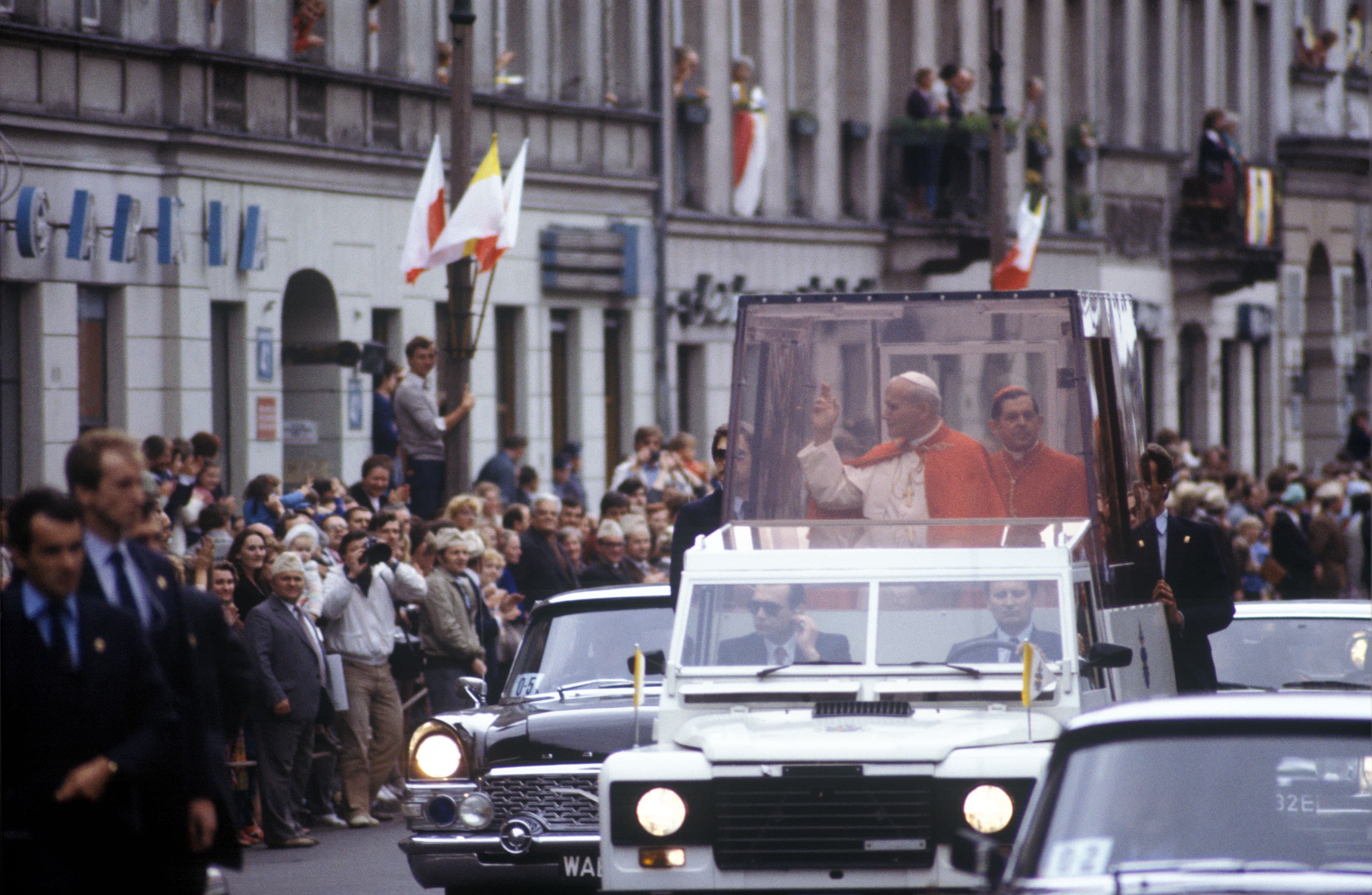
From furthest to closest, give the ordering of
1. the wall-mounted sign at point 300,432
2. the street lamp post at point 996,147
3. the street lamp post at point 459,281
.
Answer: the street lamp post at point 996,147 < the wall-mounted sign at point 300,432 < the street lamp post at point 459,281

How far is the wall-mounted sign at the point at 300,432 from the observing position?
28.0 meters

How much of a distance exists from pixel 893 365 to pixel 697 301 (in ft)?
76.1

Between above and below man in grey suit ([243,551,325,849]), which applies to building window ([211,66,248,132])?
above

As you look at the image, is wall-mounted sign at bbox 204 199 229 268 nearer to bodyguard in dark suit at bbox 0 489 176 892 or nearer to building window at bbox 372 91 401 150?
building window at bbox 372 91 401 150

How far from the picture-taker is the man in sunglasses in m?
12.7

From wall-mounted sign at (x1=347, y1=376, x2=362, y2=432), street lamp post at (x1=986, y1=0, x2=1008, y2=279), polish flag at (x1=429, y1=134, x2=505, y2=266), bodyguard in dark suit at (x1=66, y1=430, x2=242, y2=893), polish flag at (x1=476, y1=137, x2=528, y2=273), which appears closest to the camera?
bodyguard in dark suit at (x1=66, y1=430, x2=242, y2=893)

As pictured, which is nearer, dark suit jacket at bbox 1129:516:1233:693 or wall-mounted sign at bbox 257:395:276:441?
dark suit jacket at bbox 1129:516:1233:693

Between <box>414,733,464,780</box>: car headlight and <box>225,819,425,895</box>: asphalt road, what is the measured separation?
3.50 ft

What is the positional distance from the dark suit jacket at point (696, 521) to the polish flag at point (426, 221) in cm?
853

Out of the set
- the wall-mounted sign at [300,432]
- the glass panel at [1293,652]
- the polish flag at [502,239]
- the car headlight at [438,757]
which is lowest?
the car headlight at [438,757]

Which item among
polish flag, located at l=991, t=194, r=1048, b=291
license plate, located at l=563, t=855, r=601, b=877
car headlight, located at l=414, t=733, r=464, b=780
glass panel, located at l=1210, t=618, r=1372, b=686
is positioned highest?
polish flag, located at l=991, t=194, r=1048, b=291

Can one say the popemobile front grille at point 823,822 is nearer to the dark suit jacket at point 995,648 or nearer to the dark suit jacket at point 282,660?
the dark suit jacket at point 995,648

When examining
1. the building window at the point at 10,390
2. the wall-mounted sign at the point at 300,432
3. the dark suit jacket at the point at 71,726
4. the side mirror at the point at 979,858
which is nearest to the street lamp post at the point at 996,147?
the wall-mounted sign at the point at 300,432

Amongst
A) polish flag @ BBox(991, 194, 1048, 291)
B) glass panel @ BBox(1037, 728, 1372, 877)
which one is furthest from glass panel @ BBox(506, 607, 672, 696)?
polish flag @ BBox(991, 194, 1048, 291)
